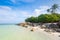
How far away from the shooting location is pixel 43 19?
55.8 metres

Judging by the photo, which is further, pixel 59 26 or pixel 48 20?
pixel 48 20

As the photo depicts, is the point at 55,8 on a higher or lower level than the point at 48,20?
higher

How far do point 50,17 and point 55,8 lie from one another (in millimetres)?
8967

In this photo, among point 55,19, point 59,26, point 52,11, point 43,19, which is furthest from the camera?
point 52,11

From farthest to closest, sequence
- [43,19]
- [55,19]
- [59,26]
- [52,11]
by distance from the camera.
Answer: [52,11]
[43,19]
[55,19]
[59,26]

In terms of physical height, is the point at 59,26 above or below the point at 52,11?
below

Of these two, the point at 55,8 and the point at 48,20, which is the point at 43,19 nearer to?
the point at 48,20

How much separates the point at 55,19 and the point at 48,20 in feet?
10.1

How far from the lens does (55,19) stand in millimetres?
49906

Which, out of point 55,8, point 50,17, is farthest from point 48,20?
point 55,8

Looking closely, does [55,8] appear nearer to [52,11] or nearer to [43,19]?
[52,11]

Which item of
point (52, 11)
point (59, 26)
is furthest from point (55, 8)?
point (59, 26)

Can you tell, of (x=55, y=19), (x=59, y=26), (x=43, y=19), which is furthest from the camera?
(x=43, y=19)

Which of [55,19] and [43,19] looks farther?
[43,19]
